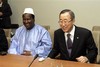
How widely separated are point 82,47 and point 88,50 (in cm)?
8

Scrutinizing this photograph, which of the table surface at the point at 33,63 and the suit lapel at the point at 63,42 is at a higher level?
the suit lapel at the point at 63,42

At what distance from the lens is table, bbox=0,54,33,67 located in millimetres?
2568

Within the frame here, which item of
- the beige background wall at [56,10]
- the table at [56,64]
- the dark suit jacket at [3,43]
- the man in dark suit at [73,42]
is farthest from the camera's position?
the beige background wall at [56,10]

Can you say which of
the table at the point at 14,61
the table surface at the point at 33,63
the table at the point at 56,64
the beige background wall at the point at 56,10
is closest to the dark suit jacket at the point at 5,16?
the beige background wall at the point at 56,10

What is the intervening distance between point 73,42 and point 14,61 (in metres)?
0.76

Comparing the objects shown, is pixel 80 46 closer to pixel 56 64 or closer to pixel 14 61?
pixel 56 64

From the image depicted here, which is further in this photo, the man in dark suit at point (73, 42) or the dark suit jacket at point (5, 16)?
the dark suit jacket at point (5, 16)

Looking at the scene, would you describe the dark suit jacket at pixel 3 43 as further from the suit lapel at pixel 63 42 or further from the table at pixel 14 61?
the suit lapel at pixel 63 42

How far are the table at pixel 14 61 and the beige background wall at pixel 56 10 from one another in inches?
135

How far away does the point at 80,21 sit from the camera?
611cm

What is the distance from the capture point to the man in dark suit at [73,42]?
2.87 metres

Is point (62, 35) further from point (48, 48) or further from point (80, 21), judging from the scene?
point (80, 21)

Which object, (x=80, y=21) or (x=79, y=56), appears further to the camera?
(x=80, y=21)

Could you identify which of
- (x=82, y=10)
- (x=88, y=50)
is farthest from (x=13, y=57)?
(x=82, y=10)
